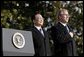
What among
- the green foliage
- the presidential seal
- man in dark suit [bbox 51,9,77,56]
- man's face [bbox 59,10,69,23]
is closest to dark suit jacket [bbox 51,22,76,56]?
man in dark suit [bbox 51,9,77,56]

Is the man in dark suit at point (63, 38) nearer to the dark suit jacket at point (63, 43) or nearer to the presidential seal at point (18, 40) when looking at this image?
the dark suit jacket at point (63, 43)

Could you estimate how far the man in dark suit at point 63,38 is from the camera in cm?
468

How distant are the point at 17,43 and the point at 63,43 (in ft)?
2.07

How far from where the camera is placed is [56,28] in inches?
191

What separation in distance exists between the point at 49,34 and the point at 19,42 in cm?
56

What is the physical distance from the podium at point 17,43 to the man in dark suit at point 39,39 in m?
0.12

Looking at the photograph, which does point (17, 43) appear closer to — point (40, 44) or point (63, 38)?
point (40, 44)

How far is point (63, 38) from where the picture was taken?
470 cm

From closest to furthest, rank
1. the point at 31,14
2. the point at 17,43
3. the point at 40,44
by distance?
the point at 17,43 < the point at 40,44 < the point at 31,14

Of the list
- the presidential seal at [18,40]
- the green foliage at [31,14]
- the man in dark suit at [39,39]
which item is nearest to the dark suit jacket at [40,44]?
the man in dark suit at [39,39]

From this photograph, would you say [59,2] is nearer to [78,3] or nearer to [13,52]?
[78,3]

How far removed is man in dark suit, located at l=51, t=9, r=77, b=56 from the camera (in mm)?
4680

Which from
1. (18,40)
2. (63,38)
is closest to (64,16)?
(63,38)

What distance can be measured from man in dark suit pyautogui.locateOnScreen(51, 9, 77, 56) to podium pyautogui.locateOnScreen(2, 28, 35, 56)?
0.37 metres
